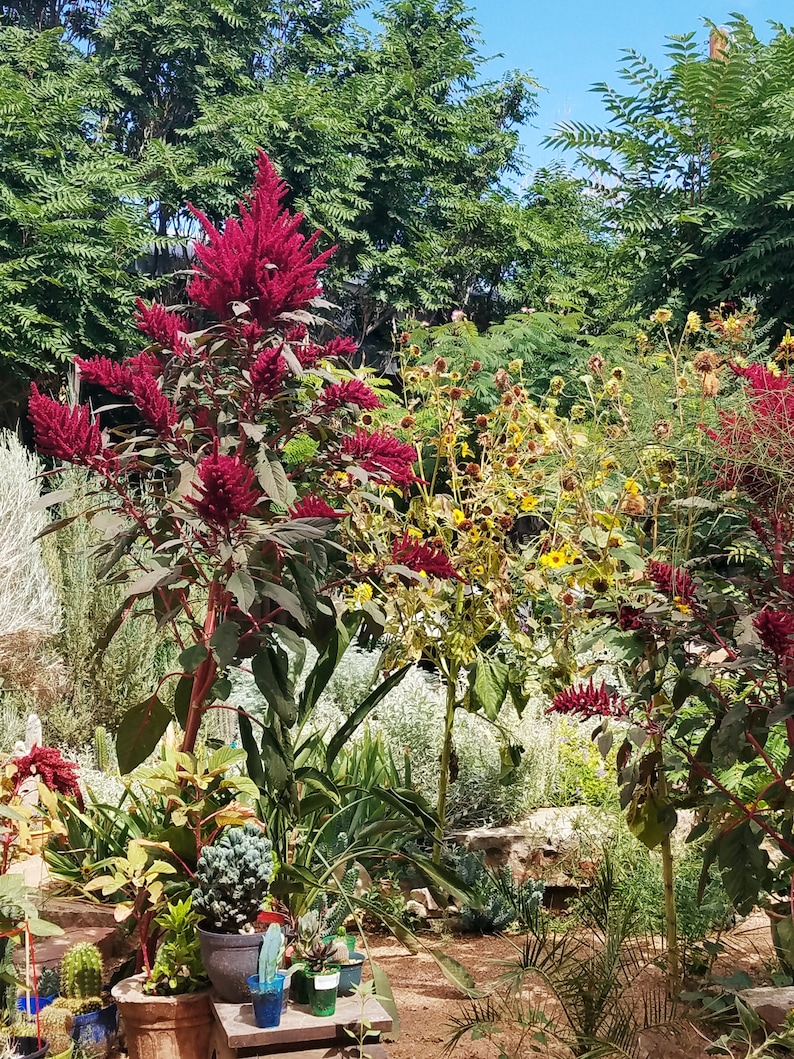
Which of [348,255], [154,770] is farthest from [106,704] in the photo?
[348,255]

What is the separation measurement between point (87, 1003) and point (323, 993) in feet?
2.37

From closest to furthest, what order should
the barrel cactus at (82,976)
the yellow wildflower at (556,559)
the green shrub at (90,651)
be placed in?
1. the barrel cactus at (82,976)
2. the yellow wildflower at (556,559)
3. the green shrub at (90,651)

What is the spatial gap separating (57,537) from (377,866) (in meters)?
3.43

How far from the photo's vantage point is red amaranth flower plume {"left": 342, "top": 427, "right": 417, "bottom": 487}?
237cm

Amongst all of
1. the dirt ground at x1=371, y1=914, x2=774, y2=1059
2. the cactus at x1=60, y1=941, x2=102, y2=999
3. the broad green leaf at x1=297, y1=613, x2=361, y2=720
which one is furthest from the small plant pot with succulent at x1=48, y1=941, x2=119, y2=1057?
the broad green leaf at x1=297, y1=613, x2=361, y2=720

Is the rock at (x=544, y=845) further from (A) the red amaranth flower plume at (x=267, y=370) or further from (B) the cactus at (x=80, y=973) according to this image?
(A) the red amaranth flower plume at (x=267, y=370)

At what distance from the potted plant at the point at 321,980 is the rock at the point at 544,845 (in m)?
1.61

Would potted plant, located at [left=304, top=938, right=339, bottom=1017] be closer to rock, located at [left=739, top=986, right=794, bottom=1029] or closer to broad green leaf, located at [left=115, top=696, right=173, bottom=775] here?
broad green leaf, located at [left=115, top=696, right=173, bottom=775]

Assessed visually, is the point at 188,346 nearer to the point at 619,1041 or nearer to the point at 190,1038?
the point at 190,1038

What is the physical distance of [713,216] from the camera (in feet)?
23.1

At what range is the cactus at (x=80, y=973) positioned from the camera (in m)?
2.44

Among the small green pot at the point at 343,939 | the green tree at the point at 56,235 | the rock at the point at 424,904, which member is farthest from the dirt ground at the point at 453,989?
the green tree at the point at 56,235

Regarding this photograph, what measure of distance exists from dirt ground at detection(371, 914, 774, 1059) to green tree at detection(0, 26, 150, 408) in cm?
753

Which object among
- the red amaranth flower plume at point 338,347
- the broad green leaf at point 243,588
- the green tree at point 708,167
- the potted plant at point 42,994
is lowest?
the potted plant at point 42,994
